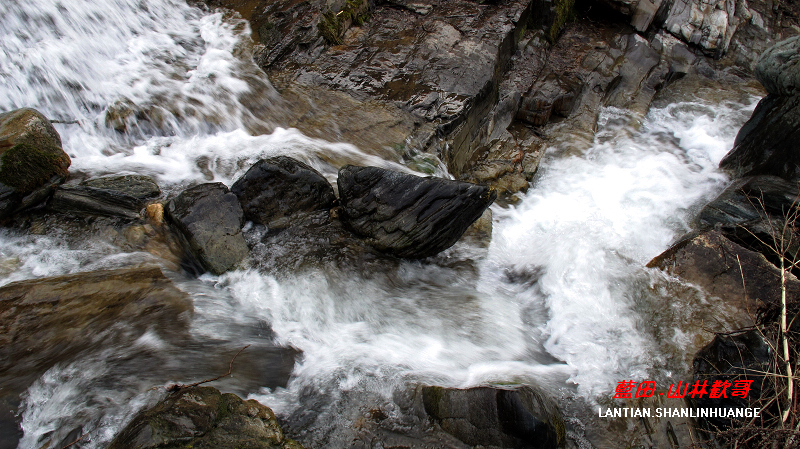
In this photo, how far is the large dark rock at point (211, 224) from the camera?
13.8ft

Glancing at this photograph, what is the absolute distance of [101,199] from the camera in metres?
4.42

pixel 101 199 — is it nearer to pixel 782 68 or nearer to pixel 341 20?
pixel 341 20

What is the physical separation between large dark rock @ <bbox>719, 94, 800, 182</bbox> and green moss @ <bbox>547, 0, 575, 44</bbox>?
3.90 metres

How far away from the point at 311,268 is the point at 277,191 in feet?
3.17

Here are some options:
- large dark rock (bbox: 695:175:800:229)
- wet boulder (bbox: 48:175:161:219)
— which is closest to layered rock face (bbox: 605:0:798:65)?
large dark rock (bbox: 695:175:800:229)

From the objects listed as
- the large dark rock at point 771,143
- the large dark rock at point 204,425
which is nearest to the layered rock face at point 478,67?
the large dark rock at point 771,143

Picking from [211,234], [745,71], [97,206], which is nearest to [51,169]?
[97,206]

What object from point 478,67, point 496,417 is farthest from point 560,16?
point 496,417

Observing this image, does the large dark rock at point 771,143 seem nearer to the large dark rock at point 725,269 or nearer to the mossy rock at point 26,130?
the large dark rock at point 725,269

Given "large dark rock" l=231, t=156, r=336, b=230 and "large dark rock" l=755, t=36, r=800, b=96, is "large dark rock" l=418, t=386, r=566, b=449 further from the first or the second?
"large dark rock" l=755, t=36, r=800, b=96

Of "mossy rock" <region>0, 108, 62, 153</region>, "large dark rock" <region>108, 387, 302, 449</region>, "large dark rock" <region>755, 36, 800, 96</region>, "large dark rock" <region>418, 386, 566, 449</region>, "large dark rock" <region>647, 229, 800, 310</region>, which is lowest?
"large dark rock" <region>108, 387, 302, 449</region>

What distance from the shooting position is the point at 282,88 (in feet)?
22.2

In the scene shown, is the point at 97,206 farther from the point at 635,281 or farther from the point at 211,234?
the point at 635,281

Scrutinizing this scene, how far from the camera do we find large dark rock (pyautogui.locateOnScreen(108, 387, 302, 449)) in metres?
2.49
